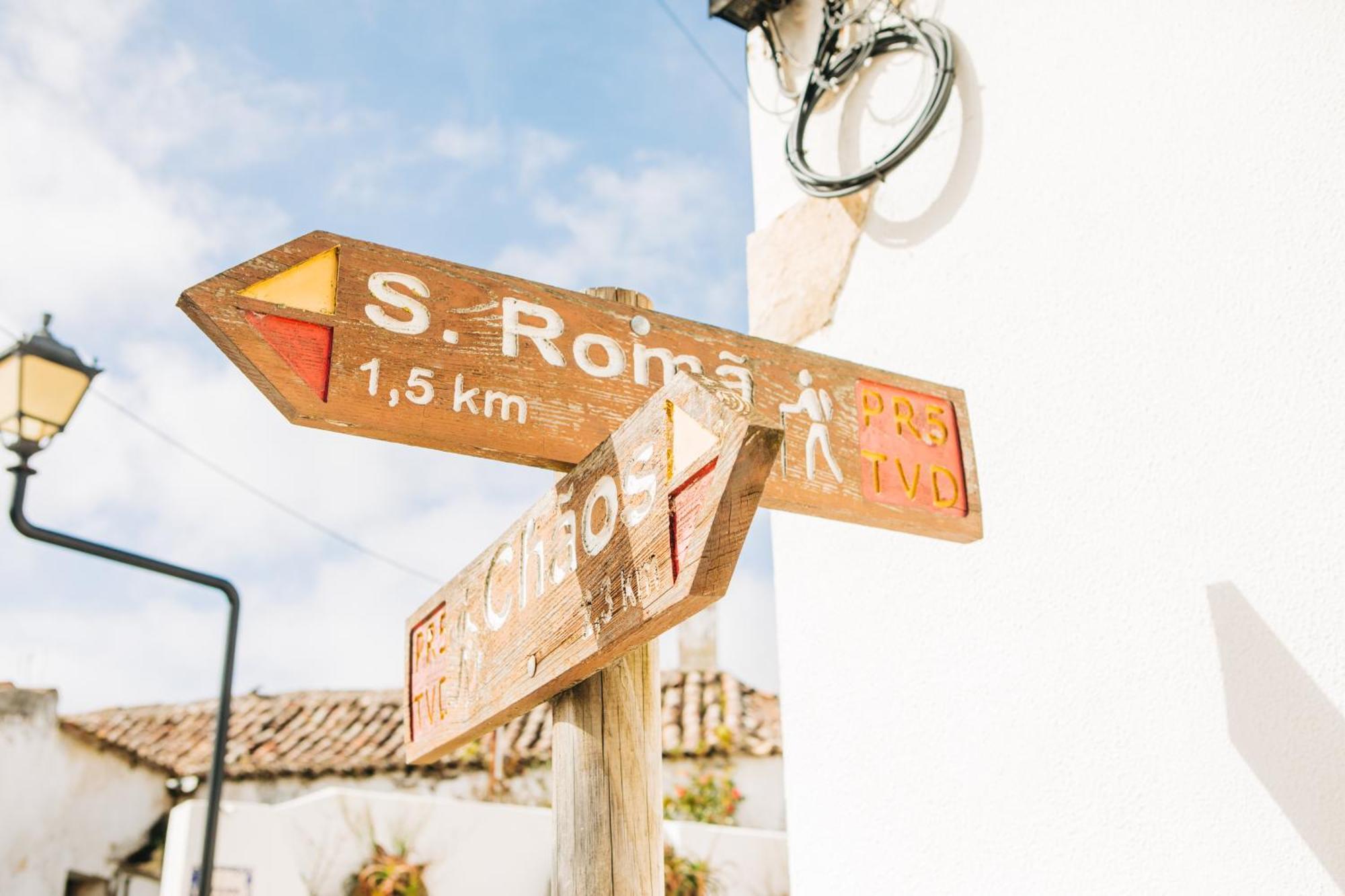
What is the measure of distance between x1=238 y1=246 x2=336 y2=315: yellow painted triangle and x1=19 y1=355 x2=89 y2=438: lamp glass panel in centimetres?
304

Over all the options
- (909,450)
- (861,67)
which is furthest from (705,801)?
(909,450)

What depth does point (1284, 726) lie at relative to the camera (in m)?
2.28

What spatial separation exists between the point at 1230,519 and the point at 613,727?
Result: 1.57 metres

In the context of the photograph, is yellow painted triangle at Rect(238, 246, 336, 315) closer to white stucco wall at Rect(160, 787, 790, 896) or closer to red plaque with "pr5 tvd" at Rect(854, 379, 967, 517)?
red plaque with "pr5 tvd" at Rect(854, 379, 967, 517)

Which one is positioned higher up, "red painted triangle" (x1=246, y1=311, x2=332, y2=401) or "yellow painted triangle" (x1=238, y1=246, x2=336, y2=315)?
"yellow painted triangle" (x1=238, y1=246, x2=336, y2=315)

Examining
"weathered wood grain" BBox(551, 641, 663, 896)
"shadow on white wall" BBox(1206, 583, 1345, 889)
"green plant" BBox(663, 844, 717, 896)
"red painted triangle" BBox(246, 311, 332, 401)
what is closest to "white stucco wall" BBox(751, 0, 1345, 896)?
"shadow on white wall" BBox(1206, 583, 1345, 889)

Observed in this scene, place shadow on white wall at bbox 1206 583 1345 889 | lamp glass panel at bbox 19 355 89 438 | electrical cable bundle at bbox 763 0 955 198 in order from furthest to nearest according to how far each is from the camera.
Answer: lamp glass panel at bbox 19 355 89 438 → electrical cable bundle at bbox 763 0 955 198 → shadow on white wall at bbox 1206 583 1345 889

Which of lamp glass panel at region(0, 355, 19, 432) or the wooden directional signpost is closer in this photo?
the wooden directional signpost

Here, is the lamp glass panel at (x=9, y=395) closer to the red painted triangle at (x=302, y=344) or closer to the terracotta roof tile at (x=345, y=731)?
the red painted triangle at (x=302, y=344)

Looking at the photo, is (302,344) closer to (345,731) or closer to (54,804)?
(54,804)

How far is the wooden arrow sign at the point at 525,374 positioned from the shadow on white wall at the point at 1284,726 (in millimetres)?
811

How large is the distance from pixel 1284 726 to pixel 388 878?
549cm

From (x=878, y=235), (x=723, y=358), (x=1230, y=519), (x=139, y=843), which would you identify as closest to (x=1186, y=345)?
(x=1230, y=519)

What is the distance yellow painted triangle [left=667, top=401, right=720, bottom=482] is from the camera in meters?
1.30
